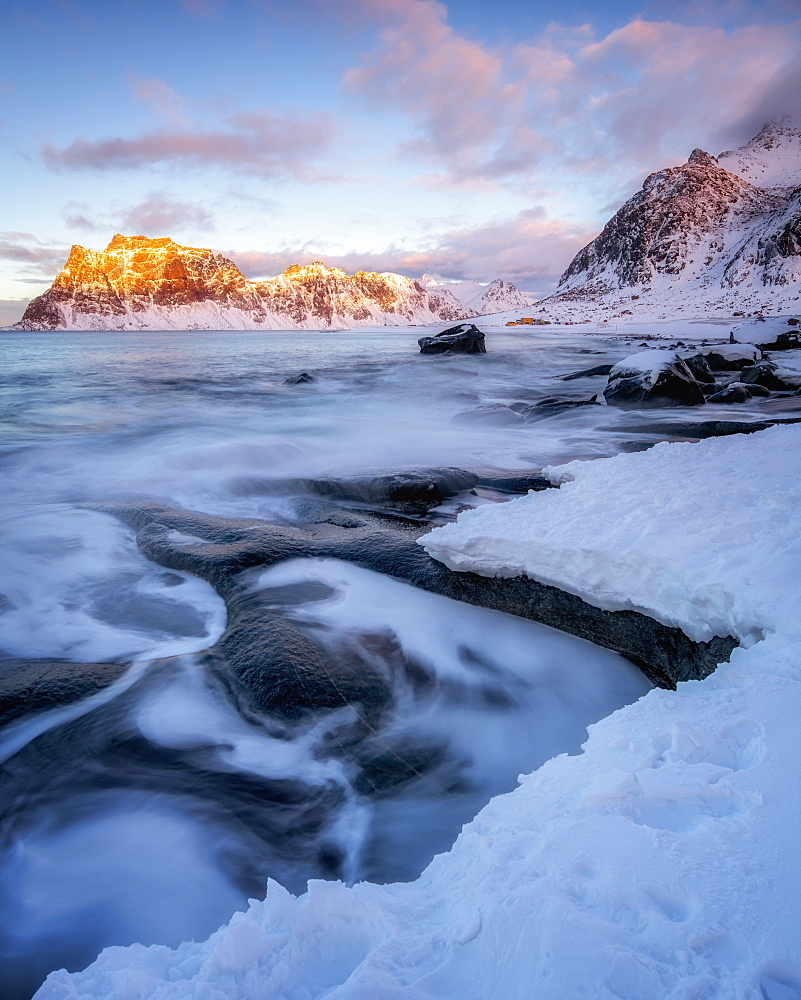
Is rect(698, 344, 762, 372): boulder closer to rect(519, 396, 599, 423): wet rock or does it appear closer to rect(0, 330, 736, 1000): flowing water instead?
rect(519, 396, 599, 423): wet rock

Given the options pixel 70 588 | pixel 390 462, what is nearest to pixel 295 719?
pixel 70 588

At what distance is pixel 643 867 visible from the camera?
1.21 meters

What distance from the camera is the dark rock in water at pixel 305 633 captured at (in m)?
2.72

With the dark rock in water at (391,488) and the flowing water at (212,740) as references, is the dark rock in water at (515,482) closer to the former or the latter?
the dark rock in water at (391,488)

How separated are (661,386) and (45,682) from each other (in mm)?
10219

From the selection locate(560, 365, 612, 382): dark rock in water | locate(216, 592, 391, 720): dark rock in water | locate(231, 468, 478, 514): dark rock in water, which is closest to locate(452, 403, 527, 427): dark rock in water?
locate(231, 468, 478, 514): dark rock in water

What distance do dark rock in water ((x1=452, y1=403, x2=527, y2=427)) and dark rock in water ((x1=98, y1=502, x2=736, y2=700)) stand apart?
18.5 ft

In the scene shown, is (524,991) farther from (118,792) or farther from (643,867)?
(118,792)

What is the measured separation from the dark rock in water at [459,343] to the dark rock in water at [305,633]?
2157 centimetres

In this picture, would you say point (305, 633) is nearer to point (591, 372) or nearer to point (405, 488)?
point (405, 488)

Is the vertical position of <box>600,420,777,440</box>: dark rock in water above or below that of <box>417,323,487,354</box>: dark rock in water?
below

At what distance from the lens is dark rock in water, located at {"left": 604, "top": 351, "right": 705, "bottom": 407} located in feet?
32.3

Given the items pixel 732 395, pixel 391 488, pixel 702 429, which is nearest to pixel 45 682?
pixel 391 488

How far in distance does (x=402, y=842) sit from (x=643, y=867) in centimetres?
124
